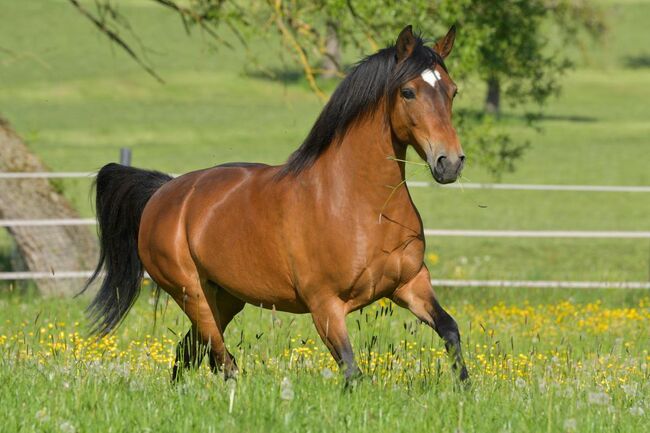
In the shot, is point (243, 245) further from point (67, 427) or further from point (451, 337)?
point (67, 427)

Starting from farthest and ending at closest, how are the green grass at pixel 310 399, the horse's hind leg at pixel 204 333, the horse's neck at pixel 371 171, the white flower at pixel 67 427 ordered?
the horse's hind leg at pixel 204 333
the horse's neck at pixel 371 171
the green grass at pixel 310 399
the white flower at pixel 67 427

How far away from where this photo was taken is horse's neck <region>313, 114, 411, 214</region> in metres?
6.07

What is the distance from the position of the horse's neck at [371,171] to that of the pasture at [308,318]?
2.14 feet

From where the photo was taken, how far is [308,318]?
32.6ft

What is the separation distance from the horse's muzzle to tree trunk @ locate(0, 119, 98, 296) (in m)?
7.74

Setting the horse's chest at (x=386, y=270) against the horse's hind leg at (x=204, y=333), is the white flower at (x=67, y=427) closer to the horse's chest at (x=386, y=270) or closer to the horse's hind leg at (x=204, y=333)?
the horse's chest at (x=386, y=270)

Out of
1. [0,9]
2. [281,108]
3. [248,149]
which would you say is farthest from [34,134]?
[0,9]

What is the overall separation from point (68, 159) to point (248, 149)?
18.4 ft

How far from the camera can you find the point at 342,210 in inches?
239

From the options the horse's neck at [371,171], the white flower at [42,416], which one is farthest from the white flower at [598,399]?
the white flower at [42,416]

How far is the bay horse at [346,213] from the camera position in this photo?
19.2 feet

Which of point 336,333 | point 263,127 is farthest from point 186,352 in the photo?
point 263,127

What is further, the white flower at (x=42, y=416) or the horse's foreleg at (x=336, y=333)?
the horse's foreleg at (x=336, y=333)

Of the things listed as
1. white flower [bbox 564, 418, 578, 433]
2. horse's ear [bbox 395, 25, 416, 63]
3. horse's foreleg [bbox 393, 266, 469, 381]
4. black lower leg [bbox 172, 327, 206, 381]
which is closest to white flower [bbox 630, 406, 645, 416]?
white flower [bbox 564, 418, 578, 433]
